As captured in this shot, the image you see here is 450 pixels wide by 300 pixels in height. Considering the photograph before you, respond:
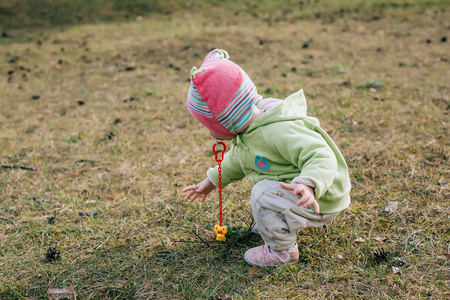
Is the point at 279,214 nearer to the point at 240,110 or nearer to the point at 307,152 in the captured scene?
the point at 307,152

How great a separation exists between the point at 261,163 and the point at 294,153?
0.87 feet

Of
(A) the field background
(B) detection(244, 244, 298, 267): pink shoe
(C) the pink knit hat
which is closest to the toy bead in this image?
(A) the field background

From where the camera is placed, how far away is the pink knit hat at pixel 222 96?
200 centimetres

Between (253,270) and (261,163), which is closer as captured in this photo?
(261,163)

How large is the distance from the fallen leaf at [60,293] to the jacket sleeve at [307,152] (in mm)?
1429

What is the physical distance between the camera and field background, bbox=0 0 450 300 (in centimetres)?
228

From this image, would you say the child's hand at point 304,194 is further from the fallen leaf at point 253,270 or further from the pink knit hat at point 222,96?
the fallen leaf at point 253,270

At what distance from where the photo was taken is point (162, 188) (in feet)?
10.6

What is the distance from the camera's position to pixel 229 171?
2.50m

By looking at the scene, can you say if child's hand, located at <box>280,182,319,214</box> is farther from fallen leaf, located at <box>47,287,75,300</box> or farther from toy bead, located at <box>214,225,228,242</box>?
fallen leaf, located at <box>47,287,75,300</box>

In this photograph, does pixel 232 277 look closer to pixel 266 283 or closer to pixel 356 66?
pixel 266 283

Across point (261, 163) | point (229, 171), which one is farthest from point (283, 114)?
point (229, 171)

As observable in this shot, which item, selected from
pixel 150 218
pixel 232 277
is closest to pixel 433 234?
pixel 232 277

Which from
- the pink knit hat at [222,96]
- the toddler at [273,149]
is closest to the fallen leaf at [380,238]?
the toddler at [273,149]
